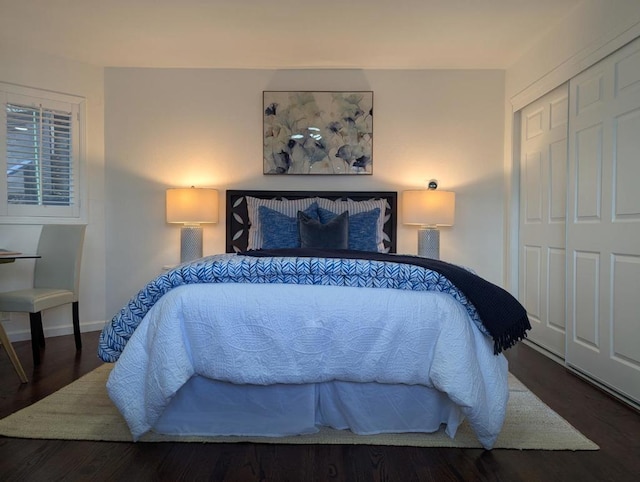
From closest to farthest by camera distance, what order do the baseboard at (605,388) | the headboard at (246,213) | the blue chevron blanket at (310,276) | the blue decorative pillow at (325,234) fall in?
the blue chevron blanket at (310,276)
the baseboard at (605,388)
the blue decorative pillow at (325,234)
the headboard at (246,213)

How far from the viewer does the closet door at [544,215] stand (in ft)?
10.7

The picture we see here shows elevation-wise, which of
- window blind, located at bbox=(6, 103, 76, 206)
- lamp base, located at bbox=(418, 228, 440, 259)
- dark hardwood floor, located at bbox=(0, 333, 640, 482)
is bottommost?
dark hardwood floor, located at bbox=(0, 333, 640, 482)

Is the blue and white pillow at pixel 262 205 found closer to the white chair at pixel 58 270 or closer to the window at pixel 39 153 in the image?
the white chair at pixel 58 270

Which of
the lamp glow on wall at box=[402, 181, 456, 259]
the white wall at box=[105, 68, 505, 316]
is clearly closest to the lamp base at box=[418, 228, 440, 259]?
the lamp glow on wall at box=[402, 181, 456, 259]

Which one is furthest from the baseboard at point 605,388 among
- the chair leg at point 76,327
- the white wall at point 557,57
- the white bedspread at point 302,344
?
the chair leg at point 76,327

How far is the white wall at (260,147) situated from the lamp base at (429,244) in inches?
11.0

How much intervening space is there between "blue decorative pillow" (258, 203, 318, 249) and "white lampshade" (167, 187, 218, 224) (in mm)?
465

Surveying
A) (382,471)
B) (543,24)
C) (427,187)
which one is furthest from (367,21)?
(382,471)

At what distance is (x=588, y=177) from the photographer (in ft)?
9.26

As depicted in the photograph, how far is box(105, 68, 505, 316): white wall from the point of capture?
4.23 metres

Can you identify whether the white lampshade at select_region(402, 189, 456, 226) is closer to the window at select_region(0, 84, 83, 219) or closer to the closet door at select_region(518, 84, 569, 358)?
the closet door at select_region(518, 84, 569, 358)

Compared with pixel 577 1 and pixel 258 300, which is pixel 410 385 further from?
pixel 577 1

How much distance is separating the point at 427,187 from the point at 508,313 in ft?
8.26

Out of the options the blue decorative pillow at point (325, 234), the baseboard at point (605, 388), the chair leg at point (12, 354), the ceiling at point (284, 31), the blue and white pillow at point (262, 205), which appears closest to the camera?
the baseboard at point (605, 388)
